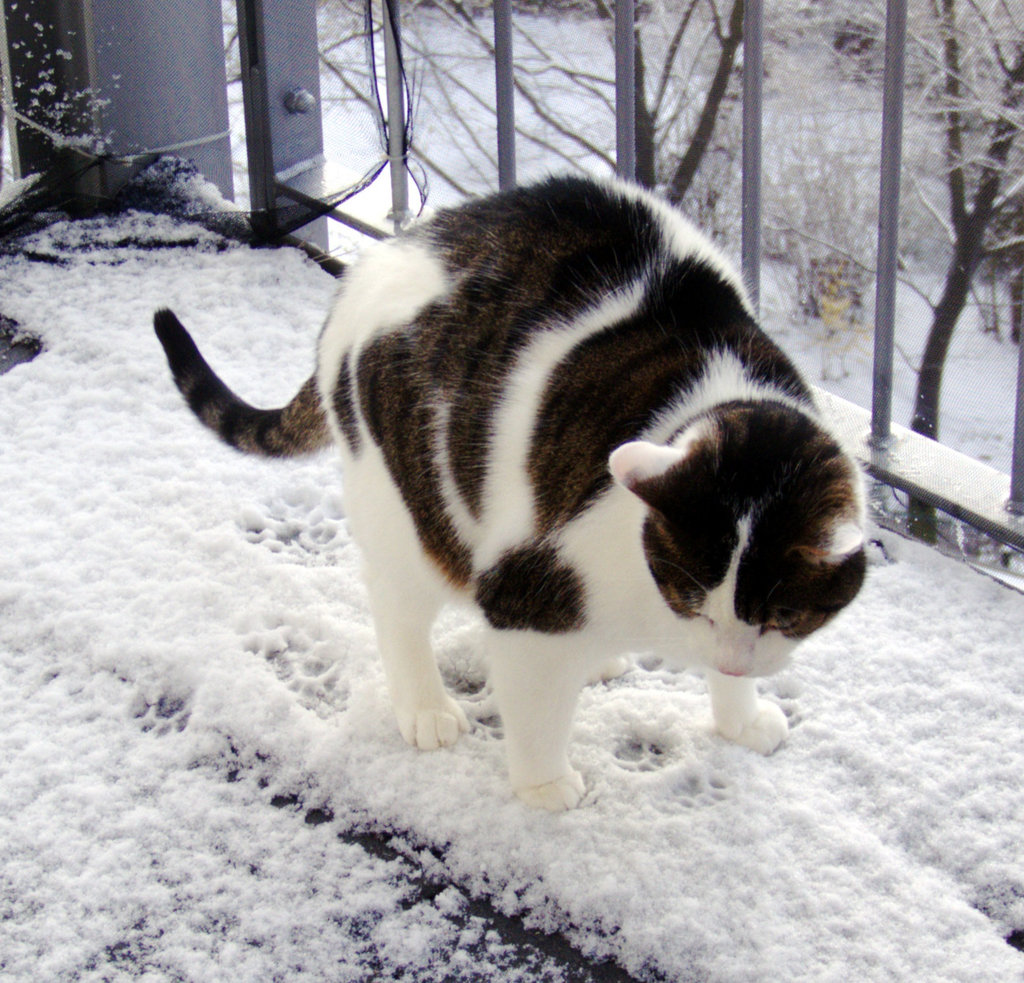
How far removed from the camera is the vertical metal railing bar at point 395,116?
2.77m

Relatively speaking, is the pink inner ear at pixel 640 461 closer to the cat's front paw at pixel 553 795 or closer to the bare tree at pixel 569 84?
the cat's front paw at pixel 553 795

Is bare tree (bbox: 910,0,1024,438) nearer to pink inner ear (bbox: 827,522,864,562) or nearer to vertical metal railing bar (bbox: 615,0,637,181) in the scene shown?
vertical metal railing bar (bbox: 615,0,637,181)

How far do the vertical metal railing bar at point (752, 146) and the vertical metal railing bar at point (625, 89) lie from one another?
0.31 m

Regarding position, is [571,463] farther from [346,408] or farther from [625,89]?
[625,89]

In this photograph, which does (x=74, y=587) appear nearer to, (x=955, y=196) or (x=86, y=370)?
(x=86, y=370)

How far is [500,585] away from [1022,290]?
3.79ft

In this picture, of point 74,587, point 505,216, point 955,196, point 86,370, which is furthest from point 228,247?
point 955,196

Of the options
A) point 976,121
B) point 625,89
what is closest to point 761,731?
point 976,121

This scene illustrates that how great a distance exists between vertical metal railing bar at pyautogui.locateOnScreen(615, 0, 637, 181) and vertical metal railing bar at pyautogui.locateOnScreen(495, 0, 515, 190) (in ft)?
1.03

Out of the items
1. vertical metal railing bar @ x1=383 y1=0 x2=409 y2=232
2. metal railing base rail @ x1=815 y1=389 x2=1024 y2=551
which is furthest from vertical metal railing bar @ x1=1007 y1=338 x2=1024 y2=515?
vertical metal railing bar @ x1=383 y1=0 x2=409 y2=232

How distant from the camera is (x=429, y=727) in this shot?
5.08 feet

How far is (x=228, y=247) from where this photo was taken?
120 inches

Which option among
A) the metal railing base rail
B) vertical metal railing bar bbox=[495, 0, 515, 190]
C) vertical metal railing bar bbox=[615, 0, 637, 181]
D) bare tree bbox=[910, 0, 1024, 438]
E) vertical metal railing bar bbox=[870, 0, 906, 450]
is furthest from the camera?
vertical metal railing bar bbox=[495, 0, 515, 190]

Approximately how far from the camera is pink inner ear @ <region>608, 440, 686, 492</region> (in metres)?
1.11
